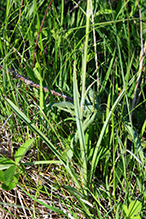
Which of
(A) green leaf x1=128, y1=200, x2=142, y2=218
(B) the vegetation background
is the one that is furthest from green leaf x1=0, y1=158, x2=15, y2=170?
(A) green leaf x1=128, y1=200, x2=142, y2=218

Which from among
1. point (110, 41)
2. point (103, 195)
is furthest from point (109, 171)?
point (110, 41)

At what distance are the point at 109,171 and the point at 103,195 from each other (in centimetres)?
14

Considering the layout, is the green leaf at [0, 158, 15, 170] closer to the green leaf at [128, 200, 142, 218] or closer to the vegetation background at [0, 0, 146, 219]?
the vegetation background at [0, 0, 146, 219]

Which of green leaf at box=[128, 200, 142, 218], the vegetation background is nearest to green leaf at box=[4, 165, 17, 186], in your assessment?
the vegetation background

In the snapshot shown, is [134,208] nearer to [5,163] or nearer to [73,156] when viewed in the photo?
[73,156]

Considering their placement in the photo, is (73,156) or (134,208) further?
(73,156)

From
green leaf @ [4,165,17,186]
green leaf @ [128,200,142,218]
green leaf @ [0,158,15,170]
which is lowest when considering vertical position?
green leaf @ [128,200,142,218]

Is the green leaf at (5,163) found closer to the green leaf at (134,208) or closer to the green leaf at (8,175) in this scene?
the green leaf at (8,175)

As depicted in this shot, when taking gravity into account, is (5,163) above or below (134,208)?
above

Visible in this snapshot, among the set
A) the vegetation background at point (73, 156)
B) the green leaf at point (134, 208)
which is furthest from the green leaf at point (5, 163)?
the green leaf at point (134, 208)

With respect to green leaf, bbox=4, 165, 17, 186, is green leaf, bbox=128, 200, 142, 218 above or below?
Answer: below

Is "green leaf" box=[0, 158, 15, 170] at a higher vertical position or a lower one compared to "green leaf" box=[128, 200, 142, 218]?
higher

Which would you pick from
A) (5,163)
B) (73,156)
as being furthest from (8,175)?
(73,156)

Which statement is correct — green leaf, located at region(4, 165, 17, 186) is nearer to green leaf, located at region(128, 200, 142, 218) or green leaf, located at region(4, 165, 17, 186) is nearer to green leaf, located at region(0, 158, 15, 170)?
green leaf, located at region(0, 158, 15, 170)
